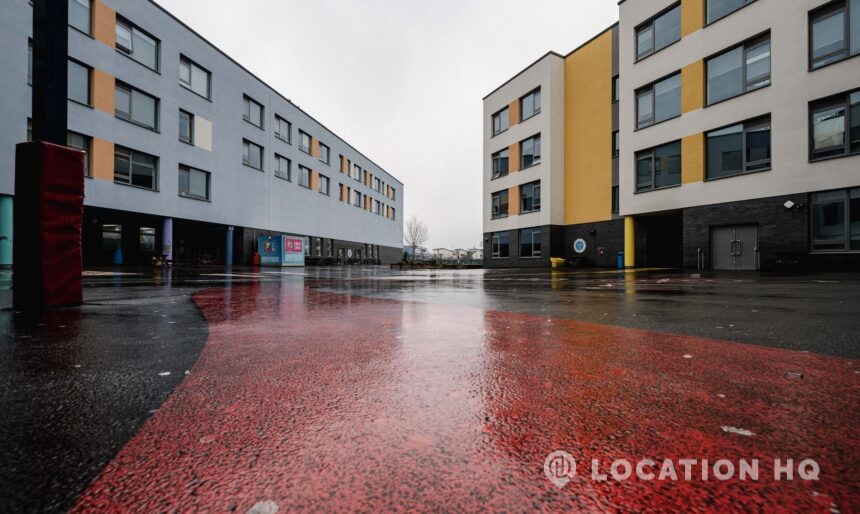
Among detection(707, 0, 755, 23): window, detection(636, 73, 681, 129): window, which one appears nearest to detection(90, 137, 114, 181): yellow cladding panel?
detection(636, 73, 681, 129): window

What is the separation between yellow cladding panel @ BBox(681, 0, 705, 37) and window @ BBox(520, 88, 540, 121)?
958 centimetres

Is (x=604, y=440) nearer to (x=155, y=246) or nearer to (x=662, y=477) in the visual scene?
(x=662, y=477)

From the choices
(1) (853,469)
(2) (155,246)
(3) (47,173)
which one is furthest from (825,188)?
(2) (155,246)

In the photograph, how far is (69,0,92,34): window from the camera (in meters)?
15.5

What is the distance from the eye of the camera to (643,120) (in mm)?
18172

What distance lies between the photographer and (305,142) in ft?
108

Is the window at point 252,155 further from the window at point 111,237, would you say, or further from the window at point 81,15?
the window at point 81,15

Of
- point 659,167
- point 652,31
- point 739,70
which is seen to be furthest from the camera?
point 652,31

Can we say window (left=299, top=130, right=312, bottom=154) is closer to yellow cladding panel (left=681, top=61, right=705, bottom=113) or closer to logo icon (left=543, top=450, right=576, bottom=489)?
yellow cladding panel (left=681, top=61, right=705, bottom=113)

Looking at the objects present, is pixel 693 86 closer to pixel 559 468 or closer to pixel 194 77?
pixel 559 468

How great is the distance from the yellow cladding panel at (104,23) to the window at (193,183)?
6246 millimetres

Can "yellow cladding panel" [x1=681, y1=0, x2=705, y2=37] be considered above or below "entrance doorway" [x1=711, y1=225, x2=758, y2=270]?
above

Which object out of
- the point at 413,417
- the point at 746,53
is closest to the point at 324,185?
the point at 746,53

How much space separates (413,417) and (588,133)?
80.2 ft
